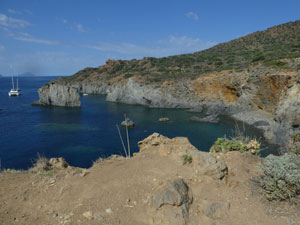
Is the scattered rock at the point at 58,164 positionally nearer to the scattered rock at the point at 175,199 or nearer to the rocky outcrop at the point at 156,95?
the scattered rock at the point at 175,199

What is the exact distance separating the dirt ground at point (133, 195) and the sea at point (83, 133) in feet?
49.4

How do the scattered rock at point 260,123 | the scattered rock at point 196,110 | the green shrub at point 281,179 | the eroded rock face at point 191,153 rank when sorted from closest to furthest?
the green shrub at point 281,179
the eroded rock face at point 191,153
the scattered rock at point 260,123
the scattered rock at point 196,110

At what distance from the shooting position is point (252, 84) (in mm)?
46188

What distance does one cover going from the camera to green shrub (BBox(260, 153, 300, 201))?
6754 millimetres

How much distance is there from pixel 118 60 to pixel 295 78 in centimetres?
10377

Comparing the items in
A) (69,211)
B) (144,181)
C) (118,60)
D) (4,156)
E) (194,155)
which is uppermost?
(118,60)

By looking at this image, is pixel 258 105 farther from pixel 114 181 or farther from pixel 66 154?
pixel 114 181

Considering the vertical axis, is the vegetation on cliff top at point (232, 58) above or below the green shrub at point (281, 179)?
above

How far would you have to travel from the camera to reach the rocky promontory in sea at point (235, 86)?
3367 centimetres

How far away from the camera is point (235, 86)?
175 feet

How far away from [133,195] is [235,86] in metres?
52.4

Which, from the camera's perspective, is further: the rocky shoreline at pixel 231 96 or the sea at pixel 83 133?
the rocky shoreline at pixel 231 96

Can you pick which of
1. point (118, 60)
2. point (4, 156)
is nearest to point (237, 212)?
point (4, 156)

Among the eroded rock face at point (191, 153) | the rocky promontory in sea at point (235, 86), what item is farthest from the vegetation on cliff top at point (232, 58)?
the eroded rock face at point (191, 153)
